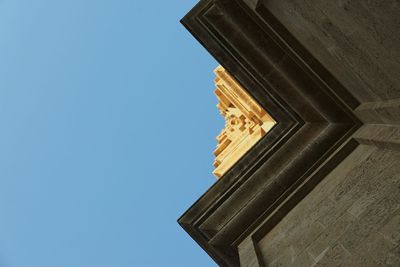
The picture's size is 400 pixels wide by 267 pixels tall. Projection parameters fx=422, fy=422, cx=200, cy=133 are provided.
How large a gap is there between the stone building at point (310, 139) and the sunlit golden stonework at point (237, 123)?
3654mm

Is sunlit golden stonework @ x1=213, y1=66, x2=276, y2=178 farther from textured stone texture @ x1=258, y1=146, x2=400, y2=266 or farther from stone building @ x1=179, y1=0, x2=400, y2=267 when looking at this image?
textured stone texture @ x1=258, y1=146, x2=400, y2=266

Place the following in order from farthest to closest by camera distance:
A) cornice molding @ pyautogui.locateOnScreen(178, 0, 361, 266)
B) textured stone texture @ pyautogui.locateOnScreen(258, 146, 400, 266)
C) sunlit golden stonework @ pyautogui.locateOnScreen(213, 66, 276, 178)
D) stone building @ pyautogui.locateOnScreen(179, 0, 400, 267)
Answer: sunlit golden stonework @ pyautogui.locateOnScreen(213, 66, 276, 178) < cornice molding @ pyautogui.locateOnScreen(178, 0, 361, 266) < stone building @ pyautogui.locateOnScreen(179, 0, 400, 267) < textured stone texture @ pyautogui.locateOnScreen(258, 146, 400, 266)

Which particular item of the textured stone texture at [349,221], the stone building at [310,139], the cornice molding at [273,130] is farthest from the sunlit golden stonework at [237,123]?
the textured stone texture at [349,221]

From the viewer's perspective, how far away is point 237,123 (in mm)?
20922

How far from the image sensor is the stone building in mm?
5875

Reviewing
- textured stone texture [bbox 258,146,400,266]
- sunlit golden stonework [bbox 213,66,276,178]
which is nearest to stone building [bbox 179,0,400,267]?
textured stone texture [bbox 258,146,400,266]

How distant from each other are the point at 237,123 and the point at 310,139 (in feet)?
38.7

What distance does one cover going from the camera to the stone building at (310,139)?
5.88 meters

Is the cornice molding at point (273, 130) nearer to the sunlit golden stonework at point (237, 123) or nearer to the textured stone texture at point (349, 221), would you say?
the textured stone texture at point (349, 221)

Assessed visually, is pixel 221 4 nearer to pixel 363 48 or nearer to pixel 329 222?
pixel 363 48

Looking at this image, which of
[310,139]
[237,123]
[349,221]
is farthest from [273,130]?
[237,123]

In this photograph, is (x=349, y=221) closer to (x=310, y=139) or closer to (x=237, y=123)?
(x=310, y=139)

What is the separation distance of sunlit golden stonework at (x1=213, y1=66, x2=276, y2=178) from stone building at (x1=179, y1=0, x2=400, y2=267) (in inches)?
144

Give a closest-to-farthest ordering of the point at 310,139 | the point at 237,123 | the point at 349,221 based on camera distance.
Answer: the point at 349,221, the point at 310,139, the point at 237,123
